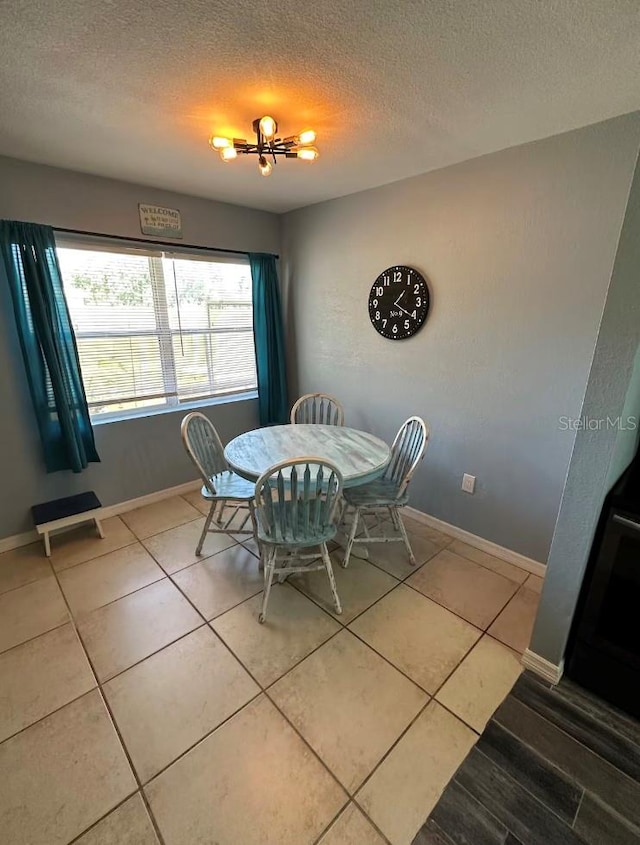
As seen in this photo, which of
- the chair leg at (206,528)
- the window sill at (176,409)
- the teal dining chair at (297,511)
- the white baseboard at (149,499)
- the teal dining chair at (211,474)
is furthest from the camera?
the white baseboard at (149,499)

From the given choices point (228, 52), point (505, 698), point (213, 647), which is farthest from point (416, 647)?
point (228, 52)

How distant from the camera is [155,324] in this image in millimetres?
2906

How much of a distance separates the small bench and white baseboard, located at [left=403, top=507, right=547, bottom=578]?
2341 mm

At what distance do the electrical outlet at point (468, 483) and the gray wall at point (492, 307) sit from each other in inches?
1.9

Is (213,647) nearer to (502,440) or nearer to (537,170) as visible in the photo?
(502,440)

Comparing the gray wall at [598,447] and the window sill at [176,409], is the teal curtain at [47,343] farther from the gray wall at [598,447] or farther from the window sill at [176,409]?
the gray wall at [598,447]

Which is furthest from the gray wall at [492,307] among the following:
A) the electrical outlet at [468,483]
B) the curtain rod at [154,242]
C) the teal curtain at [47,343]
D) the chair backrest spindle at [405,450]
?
the teal curtain at [47,343]

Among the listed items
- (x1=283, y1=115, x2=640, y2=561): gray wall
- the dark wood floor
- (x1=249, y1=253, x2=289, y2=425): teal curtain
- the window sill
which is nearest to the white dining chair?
(x1=283, y1=115, x2=640, y2=561): gray wall

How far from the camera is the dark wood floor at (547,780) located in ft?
3.72

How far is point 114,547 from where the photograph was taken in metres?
2.52

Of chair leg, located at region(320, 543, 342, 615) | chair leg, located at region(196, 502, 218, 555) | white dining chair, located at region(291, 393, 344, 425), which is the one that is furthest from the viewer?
white dining chair, located at region(291, 393, 344, 425)

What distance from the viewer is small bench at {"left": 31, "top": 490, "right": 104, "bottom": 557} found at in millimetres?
2381

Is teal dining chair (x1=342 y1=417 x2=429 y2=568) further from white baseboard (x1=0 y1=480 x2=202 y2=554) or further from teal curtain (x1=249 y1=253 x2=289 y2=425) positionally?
white baseboard (x1=0 y1=480 x2=202 y2=554)
